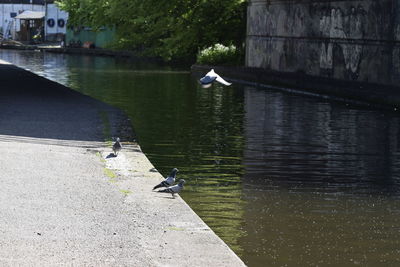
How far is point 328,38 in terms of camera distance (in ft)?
128

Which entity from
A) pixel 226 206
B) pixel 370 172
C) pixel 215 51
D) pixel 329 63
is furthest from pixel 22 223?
pixel 215 51

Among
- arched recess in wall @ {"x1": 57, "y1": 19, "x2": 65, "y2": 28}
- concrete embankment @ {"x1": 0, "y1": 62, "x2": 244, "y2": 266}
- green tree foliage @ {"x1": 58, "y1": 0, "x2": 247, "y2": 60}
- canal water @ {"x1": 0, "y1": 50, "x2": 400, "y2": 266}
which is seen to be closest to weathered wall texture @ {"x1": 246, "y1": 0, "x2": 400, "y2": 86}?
canal water @ {"x1": 0, "y1": 50, "x2": 400, "y2": 266}

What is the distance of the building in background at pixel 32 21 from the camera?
117 m

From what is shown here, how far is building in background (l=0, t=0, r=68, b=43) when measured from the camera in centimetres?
11675

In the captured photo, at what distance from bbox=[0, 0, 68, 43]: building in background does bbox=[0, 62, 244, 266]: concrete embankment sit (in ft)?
314

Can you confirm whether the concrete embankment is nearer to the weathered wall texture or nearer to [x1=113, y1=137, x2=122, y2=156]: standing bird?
[x1=113, y1=137, x2=122, y2=156]: standing bird

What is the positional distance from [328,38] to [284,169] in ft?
73.5

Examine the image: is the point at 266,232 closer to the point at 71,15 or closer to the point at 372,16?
the point at 372,16

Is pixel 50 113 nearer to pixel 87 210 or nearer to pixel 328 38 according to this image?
pixel 87 210

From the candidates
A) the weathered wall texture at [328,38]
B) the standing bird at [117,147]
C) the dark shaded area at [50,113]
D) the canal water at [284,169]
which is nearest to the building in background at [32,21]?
the weathered wall texture at [328,38]

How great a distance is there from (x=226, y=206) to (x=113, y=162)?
8.96 feet

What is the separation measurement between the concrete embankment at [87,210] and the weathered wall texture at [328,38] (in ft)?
52.5

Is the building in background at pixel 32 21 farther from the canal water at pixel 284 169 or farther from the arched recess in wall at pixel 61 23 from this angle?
the canal water at pixel 284 169

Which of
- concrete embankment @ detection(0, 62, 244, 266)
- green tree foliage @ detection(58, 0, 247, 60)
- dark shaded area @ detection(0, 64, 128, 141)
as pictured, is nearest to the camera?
concrete embankment @ detection(0, 62, 244, 266)
